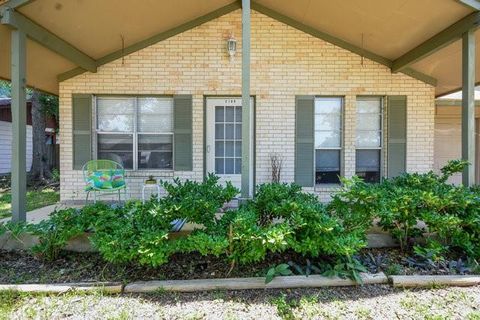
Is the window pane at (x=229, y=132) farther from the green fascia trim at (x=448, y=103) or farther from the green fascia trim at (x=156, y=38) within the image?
the green fascia trim at (x=448, y=103)

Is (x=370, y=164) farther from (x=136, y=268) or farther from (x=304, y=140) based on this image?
(x=136, y=268)

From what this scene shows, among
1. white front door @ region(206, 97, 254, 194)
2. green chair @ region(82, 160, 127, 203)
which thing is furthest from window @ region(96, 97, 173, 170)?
white front door @ region(206, 97, 254, 194)

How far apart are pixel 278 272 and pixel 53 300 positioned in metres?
1.79

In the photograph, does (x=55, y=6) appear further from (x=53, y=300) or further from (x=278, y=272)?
(x=278, y=272)

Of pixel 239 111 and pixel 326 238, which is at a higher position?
pixel 239 111

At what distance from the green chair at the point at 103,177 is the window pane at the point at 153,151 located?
1.35 ft

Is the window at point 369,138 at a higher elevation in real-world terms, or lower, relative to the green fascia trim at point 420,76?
lower

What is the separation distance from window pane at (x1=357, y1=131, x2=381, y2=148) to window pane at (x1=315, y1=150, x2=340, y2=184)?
46 centimetres

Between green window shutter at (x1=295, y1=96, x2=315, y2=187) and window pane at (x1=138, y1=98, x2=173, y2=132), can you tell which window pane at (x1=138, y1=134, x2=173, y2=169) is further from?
green window shutter at (x1=295, y1=96, x2=315, y2=187)

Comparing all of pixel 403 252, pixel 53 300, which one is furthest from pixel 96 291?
pixel 403 252

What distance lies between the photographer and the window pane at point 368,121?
5500mm

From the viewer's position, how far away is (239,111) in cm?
546

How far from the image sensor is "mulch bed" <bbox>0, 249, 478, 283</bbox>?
267 cm

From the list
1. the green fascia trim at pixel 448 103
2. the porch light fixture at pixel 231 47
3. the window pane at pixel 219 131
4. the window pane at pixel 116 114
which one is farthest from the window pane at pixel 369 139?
the window pane at pixel 116 114
